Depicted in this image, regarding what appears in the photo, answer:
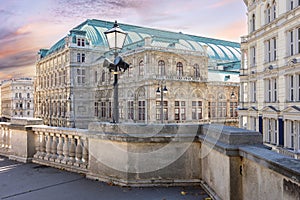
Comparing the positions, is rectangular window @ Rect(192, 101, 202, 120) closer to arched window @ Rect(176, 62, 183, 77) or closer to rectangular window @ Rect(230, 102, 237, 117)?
arched window @ Rect(176, 62, 183, 77)

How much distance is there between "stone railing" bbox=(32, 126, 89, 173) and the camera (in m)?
5.80

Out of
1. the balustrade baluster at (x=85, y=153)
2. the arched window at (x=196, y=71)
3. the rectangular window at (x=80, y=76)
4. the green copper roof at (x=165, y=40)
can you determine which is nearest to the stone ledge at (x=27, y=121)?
the balustrade baluster at (x=85, y=153)

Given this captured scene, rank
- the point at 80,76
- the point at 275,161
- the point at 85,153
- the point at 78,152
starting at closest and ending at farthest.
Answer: the point at 275,161
the point at 85,153
the point at 78,152
the point at 80,76

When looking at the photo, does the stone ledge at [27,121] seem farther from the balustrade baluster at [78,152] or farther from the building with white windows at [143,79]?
the building with white windows at [143,79]

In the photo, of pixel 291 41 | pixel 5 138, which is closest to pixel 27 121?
pixel 5 138

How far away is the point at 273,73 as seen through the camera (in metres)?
19.6

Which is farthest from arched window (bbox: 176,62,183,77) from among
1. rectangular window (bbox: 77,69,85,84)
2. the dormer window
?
the dormer window

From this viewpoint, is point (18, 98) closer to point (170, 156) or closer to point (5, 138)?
point (5, 138)

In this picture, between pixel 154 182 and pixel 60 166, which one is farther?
pixel 60 166

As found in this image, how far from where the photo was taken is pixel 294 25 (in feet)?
55.6

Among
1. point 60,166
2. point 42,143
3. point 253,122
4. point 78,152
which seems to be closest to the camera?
point 78,152

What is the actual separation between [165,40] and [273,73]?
20299 mm

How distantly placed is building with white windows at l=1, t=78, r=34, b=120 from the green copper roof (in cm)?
3840

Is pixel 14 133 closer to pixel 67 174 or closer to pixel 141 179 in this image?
pixel 67 174
